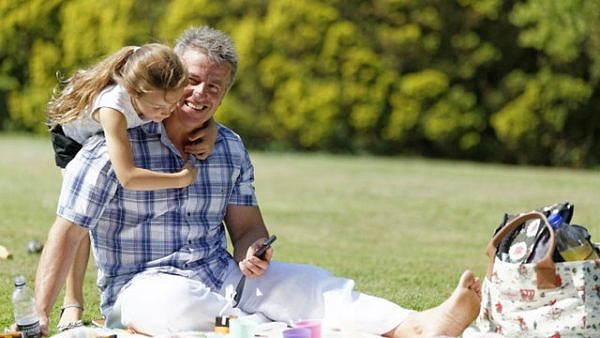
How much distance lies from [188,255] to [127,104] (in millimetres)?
662

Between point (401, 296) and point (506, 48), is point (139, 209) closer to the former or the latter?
point (401, 296)

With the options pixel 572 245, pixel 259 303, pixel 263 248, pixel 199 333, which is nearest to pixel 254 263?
pixel 263 248

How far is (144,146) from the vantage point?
450 cm

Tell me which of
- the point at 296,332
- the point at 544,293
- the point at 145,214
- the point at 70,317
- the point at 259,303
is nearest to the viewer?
the point at 296,332

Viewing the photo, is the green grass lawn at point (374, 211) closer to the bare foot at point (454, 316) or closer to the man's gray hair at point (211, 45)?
the bare foot at point (454, 316)

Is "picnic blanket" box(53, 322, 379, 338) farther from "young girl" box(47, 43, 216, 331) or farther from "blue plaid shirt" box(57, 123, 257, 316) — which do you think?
"young girl" box(47, 43, 216, 331)

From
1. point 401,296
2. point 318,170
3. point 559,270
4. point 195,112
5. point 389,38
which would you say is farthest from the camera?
point 389,38

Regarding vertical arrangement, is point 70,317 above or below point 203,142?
below

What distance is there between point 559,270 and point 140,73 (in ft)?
5.83

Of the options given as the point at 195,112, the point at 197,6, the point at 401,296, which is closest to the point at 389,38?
the point at 197,6

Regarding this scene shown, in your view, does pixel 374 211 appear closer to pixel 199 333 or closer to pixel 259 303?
pixel 259 303

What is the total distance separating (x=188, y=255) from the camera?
4.50 meters

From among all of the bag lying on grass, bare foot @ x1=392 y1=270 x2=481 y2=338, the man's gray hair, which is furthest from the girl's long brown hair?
the bag lying on grass

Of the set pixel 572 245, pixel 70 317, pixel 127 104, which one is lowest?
pixel 70 317
